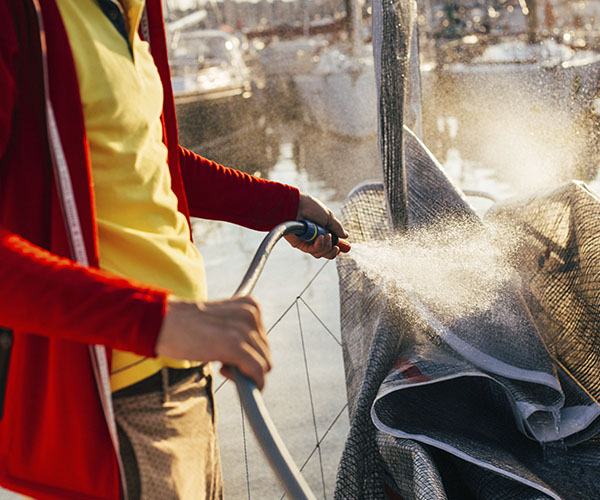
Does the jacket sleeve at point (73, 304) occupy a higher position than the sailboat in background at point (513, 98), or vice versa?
the jacket sleeve at point (73, 304)

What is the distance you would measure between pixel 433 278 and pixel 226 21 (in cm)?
4197

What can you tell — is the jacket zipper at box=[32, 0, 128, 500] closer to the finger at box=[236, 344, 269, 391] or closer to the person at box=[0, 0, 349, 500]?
the person at box=[0, 0, 349, 500]

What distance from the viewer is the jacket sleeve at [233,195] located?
1.12 m

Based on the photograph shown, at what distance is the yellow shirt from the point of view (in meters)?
0.77

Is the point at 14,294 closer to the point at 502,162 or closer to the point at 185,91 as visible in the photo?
the point at 502,162

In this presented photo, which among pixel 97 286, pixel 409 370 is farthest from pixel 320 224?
pixel 97 286

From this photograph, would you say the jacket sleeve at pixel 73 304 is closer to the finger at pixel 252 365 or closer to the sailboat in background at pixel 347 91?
the finger at pixel 252 365

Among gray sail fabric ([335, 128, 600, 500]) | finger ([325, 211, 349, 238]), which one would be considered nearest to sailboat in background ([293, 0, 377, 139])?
gray sail fabric ([335, 128, 600, 500])

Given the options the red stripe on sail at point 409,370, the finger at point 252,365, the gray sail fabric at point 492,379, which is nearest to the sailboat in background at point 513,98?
the gray sail fabric at point 492,379

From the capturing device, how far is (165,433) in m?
0.84

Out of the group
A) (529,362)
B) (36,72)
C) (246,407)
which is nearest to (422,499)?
(529,362)

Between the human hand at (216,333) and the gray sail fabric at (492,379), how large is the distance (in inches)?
26.5

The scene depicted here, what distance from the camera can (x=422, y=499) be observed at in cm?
121

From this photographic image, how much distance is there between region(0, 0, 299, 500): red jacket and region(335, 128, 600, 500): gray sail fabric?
2.23ft
